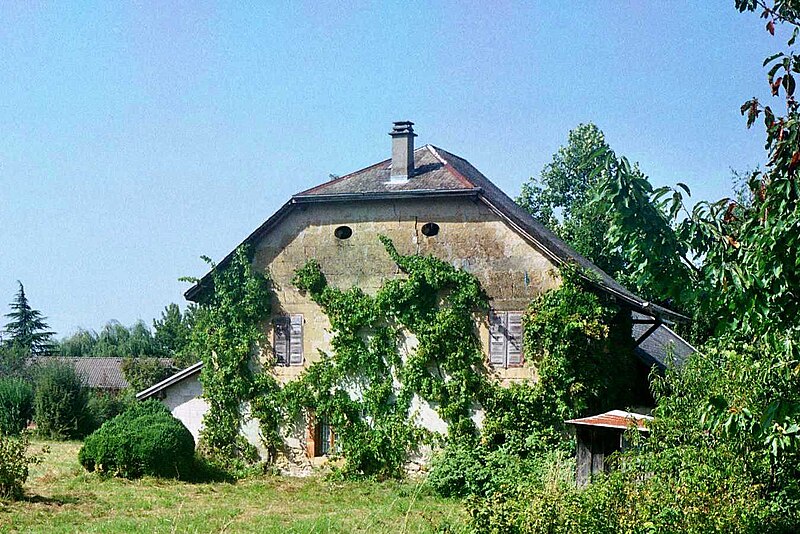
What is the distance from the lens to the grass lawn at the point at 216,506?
13.2 metres

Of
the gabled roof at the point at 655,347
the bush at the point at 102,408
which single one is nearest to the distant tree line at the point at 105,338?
the bush at the point at 102,408

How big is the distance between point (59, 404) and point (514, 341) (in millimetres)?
15650

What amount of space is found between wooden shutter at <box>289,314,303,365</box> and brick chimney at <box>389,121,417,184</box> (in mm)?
3655

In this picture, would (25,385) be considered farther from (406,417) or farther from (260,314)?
(406,417)

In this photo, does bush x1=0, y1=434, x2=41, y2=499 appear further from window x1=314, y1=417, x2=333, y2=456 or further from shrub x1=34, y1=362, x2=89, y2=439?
shrub x1=34, y1=362, x2=89, y2=439

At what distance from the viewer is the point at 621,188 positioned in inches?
276

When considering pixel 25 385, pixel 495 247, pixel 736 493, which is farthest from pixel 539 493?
pixel 25 385

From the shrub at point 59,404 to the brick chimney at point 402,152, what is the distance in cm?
1362

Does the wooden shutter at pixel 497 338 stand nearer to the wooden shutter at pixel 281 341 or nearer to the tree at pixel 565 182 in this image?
the wooden shutter at pixel 281 341

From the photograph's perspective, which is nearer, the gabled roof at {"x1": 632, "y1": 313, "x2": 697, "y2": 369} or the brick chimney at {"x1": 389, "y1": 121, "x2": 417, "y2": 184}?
the brick chimney at {"x1": 389, "y1": 121, "x2": 417, "y2": 184}

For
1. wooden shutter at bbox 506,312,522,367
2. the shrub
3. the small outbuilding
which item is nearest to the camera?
the small outbuilding

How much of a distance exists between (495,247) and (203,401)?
7596 millimetres

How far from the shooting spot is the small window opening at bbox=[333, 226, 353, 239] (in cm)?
1970

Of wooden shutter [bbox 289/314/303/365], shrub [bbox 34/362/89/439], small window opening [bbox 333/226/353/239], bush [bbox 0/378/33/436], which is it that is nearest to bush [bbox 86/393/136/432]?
shrub [bbox 34/362/89/439]
